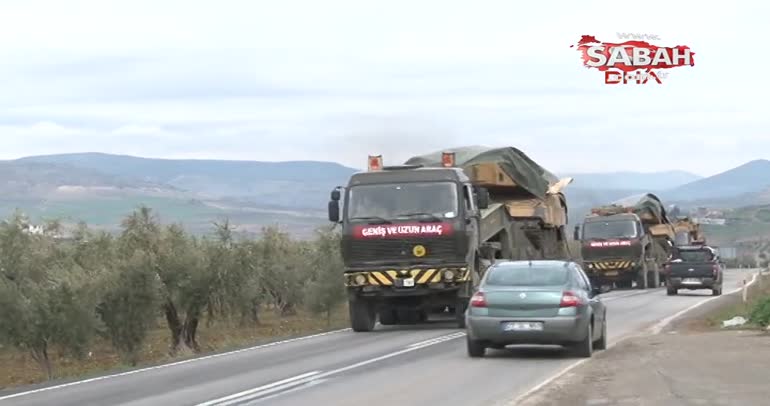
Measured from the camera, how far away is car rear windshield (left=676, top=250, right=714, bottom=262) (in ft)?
148

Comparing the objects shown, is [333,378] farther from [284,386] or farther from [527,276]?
[527,276]

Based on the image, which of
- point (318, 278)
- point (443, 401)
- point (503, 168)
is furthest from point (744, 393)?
point (318, 278)

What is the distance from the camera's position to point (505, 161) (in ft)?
96.7

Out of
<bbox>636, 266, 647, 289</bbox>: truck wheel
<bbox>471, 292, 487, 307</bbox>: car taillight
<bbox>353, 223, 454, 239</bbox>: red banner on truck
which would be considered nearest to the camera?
<bbox>471, 292, 487, 307</bbox>: car taillight

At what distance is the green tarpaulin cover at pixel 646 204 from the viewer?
53.9 meters

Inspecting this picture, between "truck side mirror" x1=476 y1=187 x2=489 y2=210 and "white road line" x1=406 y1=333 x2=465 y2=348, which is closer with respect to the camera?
"white road line" x1=406 y1=333 x2=465 y2=348

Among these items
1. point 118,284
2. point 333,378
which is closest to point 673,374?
point 333,378

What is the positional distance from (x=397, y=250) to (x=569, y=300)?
23.5 ft

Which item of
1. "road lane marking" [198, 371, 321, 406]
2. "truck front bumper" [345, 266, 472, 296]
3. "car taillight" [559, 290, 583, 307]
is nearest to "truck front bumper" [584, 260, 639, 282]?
"truck front bumper" [345, 266, 472, 296]

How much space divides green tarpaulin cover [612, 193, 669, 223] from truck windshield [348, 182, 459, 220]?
29773 mm

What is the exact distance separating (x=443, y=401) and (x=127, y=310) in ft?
61.6

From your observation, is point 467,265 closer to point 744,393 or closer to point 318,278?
point 744,393

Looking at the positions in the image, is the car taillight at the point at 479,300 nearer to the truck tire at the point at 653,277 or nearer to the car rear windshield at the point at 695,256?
the car rear windshield at the point at 695,256

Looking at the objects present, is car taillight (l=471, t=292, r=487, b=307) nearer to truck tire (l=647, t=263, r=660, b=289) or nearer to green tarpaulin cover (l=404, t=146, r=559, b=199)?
green tarpaulin cover (l=404, t=146, r=559, b=199)
